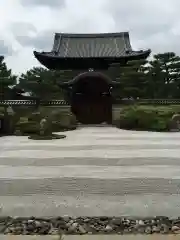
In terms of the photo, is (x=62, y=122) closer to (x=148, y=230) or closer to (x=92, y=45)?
(x=92, y=45)

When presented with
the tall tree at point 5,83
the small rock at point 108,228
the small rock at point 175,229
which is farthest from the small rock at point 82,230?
the tall tree at point 5,83

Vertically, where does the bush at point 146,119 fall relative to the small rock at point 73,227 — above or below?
Answer: above

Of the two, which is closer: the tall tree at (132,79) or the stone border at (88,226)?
the stone border at (88,226)

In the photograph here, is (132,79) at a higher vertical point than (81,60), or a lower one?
lower

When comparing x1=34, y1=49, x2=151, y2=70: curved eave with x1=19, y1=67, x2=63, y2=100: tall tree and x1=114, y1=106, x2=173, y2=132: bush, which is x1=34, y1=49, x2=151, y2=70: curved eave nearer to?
x1=19, y1=67, x2=63, y2=100: tall tree

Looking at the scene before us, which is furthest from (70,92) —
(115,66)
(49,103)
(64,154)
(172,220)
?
(172,220)

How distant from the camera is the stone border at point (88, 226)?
4.20m

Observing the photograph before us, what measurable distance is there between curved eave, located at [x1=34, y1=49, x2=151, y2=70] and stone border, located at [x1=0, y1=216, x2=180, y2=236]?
21242mm

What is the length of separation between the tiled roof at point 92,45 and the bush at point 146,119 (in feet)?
26.1

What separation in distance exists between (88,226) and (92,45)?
25.1 metres

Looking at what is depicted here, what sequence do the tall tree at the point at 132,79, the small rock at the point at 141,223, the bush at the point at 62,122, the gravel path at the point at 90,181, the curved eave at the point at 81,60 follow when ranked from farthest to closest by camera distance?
the tall tree at the point at 132,79 → the curved eave at the point at 81,60 → the bush at the point at 62,122 → the gravel path at the point at 90,181 → the small rock at the point at 141,223

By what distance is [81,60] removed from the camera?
83.4 feet

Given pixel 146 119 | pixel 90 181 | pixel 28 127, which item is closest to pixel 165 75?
pixel 146 119

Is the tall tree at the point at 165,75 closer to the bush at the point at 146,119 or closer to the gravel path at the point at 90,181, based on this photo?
the bush at the point at 146,119
